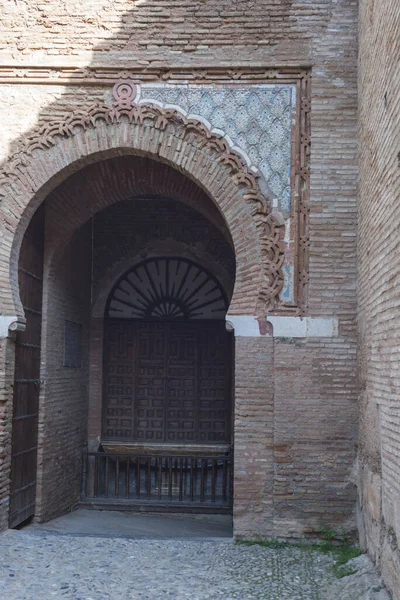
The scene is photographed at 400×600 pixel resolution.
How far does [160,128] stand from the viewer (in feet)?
21.9

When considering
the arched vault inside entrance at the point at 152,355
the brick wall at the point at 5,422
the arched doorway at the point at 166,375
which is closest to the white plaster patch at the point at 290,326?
the brick wall at the point at 5,422

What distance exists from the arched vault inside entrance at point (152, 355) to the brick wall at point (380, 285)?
3.36 meters

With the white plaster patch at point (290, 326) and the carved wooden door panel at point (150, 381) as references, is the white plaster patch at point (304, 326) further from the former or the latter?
the carved wooden door panel at point (150, 381)

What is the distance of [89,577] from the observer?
17.2 ft

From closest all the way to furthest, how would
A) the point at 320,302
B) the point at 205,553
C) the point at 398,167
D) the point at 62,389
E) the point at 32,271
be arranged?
the point at 398,167
the point at 205,553
the point at 320,302
the point at 32,271
the point at 62,389

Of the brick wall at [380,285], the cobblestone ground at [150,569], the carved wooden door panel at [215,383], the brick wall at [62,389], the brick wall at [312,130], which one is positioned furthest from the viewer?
the carved wooden door panel at [215,383]

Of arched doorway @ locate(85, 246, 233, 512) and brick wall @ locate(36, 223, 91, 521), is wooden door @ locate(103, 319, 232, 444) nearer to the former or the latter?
arched doorway @ locate(85, 246, 233, 512)

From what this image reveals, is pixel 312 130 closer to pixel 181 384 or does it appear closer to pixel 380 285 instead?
pixel 380 285

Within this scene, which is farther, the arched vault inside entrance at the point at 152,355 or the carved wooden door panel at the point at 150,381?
the carved wooden door panel at the point at 150,381

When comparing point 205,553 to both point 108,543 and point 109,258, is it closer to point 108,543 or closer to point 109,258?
point 108,543

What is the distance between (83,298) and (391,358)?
537 cm

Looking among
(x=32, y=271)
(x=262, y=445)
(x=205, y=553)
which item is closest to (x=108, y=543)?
(x=205, y=553)

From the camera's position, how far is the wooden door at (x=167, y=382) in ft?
31.7

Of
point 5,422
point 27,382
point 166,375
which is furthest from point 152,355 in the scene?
point 5,422
